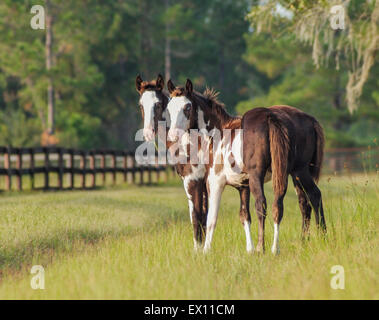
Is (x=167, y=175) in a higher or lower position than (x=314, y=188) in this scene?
lower

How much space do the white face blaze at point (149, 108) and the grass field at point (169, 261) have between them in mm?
1609

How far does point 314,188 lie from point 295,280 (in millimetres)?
2426

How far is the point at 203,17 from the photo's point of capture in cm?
4978

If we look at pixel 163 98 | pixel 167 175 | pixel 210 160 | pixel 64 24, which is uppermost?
pixel 64 24

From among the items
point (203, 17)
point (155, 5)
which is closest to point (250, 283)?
point (155, 5)

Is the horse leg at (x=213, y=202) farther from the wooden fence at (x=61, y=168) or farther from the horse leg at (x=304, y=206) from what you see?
the wooden fence at (x=61, y=168)

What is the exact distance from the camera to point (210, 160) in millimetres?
6855

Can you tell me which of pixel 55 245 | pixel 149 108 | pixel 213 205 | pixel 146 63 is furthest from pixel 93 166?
pixel 146 63

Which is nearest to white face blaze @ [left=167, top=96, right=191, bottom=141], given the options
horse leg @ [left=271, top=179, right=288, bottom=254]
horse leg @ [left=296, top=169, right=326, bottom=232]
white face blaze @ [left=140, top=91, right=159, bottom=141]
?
white face blaze @ [left=140, top=91, right=159, bottom=141]

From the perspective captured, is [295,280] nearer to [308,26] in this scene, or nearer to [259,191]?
[259,191]

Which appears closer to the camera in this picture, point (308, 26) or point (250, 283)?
point (250, 283)

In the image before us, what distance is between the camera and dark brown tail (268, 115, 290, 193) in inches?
243
